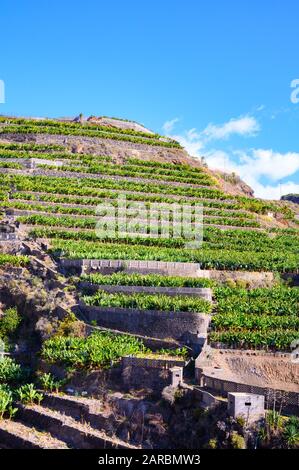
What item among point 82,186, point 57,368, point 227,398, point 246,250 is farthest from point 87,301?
point 82,186

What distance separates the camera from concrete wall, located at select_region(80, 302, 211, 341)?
33.9 meters

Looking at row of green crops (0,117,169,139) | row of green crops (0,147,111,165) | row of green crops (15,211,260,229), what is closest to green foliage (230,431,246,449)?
row of green crops (15,211,260,229)

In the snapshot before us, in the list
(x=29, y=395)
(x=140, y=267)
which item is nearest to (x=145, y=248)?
(x=140, y=267)

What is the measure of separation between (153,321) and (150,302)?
3.59 ft

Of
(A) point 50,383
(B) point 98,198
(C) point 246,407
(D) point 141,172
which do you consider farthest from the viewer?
(D) point 141,172

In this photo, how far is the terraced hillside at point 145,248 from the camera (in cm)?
3350

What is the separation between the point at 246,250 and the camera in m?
45.7

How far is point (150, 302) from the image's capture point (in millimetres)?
35156

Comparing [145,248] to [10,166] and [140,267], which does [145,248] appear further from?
[10,166]

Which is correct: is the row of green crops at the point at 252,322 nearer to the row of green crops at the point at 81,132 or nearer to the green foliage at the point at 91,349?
the green foliage at the point at 91,349

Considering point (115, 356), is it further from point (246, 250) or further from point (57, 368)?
point (246, 250)

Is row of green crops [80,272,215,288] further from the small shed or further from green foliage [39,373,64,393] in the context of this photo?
the small shed

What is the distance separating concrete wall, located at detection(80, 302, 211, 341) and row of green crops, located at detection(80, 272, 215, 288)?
2461 mm

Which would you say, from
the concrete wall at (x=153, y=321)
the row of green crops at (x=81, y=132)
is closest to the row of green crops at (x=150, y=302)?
the concrete wall at (x=153, y=321)
